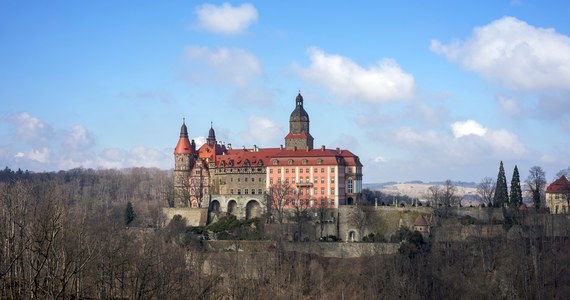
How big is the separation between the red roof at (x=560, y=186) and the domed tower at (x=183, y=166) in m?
36.8

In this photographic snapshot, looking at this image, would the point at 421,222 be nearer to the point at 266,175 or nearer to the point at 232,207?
the point at 266,175

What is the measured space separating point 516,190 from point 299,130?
23.5m

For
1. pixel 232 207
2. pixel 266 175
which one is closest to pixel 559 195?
pixel 266 175

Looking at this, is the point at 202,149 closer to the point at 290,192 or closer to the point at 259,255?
the point at 290,192

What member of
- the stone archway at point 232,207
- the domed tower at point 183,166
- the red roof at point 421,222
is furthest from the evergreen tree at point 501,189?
the domed tower at point 183,166

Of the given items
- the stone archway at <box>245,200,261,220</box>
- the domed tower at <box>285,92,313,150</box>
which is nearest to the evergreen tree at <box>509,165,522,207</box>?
the domed tower at <box>285,92,313,150</box>

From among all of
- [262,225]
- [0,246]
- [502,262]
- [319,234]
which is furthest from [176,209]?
[0,246]

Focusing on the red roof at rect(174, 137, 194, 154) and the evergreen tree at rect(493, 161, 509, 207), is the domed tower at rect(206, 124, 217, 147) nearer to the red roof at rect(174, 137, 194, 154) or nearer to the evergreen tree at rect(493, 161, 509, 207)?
the red roof at rect(174, 137, 194, 154)

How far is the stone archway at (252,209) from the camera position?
7625 cm

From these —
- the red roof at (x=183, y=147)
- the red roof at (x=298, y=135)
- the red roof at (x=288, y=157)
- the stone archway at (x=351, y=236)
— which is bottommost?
the stone archway at (x=351, y=236)

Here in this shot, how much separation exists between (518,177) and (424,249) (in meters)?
15.2

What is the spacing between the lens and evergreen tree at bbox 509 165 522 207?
230 feet

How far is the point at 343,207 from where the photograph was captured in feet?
237

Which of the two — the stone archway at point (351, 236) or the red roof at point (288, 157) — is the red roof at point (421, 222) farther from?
the red roof at point (288, 157)
